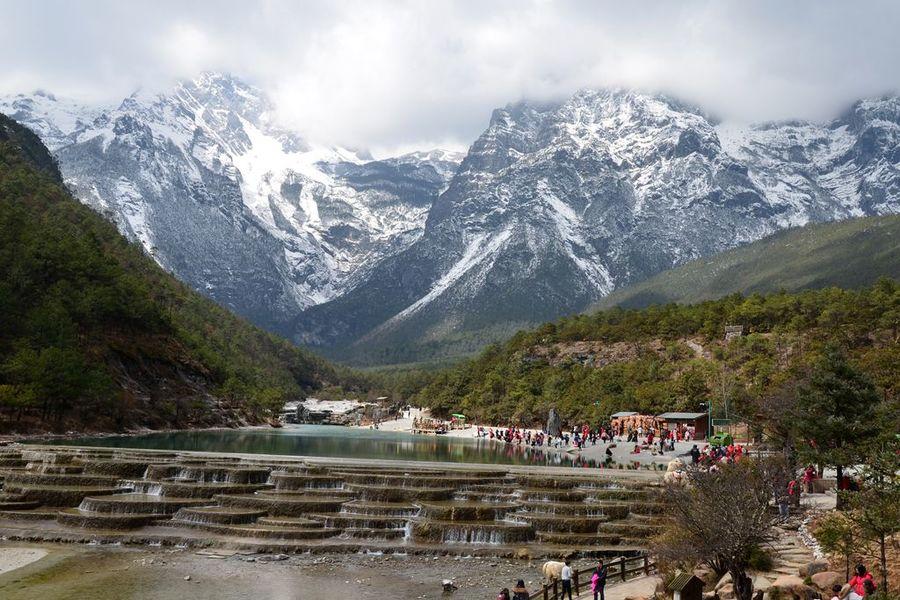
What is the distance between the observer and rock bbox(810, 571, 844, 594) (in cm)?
2388

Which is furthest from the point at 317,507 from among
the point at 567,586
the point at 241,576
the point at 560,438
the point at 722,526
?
the point at 560,438

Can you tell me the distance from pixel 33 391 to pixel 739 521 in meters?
80.4

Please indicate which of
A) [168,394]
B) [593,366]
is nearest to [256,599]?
[168,394]

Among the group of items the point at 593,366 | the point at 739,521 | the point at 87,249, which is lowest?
the point at 739,521

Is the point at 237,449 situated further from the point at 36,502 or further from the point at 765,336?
the point at 765,336

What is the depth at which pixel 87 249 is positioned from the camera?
122938mm

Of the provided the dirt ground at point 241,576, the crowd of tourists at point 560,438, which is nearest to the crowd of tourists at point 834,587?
the dirt ground at point 241,576

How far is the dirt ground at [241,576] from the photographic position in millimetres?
27969

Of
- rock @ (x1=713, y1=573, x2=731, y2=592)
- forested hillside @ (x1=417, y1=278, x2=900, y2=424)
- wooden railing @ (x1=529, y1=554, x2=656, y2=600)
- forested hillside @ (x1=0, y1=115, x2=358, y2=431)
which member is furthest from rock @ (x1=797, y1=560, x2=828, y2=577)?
forested hillside @ (x1=0, y1=115, x2=358, y2=431)

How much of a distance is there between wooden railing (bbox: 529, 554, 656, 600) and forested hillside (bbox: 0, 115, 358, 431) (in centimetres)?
7230

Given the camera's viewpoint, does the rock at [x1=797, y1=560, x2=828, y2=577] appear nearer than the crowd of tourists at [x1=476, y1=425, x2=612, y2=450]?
Yes

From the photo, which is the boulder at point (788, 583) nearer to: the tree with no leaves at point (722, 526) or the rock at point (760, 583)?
the rock at point (760, 583)

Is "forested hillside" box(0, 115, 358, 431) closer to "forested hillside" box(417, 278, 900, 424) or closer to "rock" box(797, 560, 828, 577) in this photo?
"forested hillside" box(417, 278, 900, 424)

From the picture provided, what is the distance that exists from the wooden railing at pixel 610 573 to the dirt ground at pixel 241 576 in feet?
7.22
